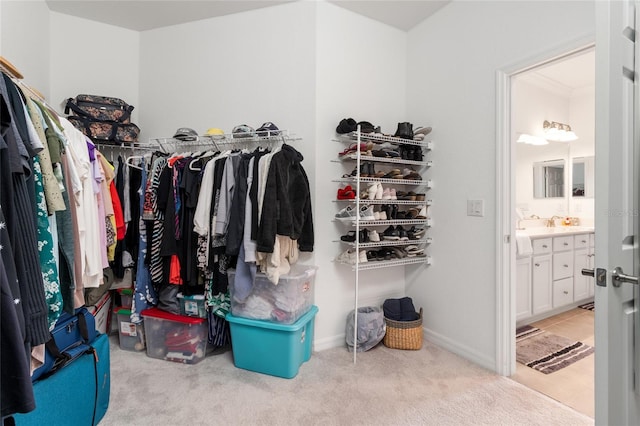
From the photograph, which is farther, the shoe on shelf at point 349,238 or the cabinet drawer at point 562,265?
the cabinet drawer at point 562,265

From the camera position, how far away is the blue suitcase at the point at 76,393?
1.22m

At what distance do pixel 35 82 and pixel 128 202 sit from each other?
115cm

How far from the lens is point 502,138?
2010 millimetres

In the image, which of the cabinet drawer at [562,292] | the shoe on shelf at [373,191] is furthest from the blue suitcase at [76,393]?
the cabinet drawer at [562,292]

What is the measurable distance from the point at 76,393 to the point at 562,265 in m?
3.93

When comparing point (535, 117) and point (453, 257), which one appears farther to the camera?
point (535, 117)

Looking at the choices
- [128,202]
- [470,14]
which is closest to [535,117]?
[470,14]

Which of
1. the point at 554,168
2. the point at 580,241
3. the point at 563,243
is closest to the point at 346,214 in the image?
the point at 563,243

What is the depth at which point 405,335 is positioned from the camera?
2336mm

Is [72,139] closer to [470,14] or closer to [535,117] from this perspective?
[470,14]

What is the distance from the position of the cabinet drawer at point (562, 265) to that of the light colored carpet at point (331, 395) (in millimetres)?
1613

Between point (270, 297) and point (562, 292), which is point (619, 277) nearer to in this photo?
point (270, 297)

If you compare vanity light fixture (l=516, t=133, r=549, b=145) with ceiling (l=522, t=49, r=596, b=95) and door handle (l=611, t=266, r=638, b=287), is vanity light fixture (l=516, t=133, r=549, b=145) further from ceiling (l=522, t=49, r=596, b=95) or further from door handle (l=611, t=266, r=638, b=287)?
door handle (l=611, t=266, r=638, b=287)

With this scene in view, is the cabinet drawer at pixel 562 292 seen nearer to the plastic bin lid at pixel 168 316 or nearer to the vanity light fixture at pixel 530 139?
the vanity light fixture at pixel 530 139
